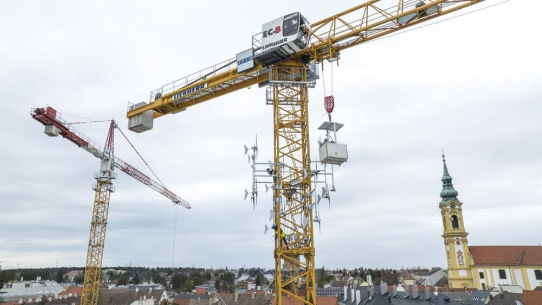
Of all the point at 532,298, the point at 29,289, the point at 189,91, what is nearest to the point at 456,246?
the point at 532,298

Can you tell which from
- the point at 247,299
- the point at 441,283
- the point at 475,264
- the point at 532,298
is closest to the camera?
the point at 532,298

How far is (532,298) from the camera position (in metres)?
43.6

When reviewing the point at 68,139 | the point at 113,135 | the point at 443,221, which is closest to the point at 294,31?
the point at 68,139

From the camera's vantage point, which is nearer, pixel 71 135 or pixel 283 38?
pixel 283 38

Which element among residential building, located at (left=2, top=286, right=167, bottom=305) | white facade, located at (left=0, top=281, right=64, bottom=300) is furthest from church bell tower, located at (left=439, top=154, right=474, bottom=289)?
white facade, located at (left=0, top=281, right=64, bottom=300)

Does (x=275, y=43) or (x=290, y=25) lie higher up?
(x=290, y=25)

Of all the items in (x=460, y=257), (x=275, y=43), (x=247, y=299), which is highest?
(x=275, y=43)

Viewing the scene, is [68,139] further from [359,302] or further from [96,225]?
[359,302]

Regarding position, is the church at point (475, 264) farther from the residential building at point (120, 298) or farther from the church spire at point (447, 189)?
the residential building at point (120, 298)

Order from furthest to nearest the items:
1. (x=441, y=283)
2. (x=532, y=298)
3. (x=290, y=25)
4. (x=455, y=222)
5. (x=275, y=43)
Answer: (x=441, y=283) → (x=455, y=222) → (x=532, y=298) → (x=275, y=43) → (x=290, y=25)

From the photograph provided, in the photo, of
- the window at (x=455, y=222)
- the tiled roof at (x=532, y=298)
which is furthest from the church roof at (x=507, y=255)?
the tiled roof at (x=532, y=298)

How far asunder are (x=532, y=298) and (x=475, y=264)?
27138mm

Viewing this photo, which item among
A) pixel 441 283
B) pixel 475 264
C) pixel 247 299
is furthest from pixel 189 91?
pixel 441 283

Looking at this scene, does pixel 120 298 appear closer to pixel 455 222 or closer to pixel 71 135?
pixel 71 135
